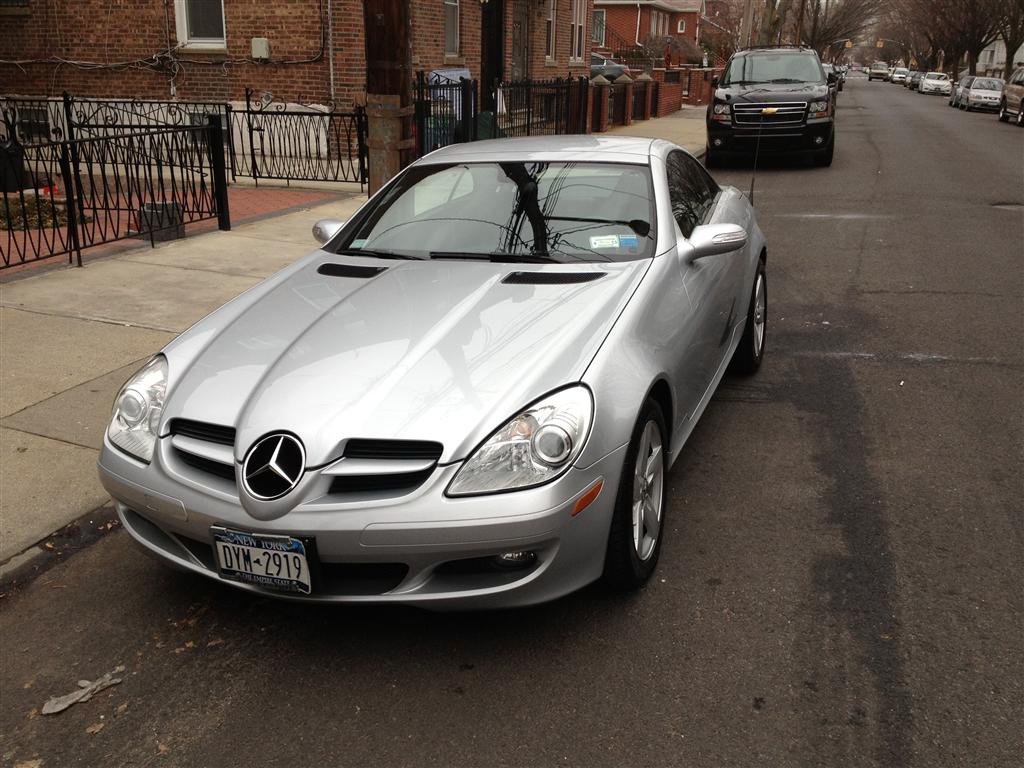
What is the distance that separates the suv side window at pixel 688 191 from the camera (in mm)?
4714

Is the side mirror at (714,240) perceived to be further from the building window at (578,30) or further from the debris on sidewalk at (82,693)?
the building window at (578,30)

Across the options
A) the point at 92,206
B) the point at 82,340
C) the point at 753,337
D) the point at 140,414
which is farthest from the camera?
the point at 92,206

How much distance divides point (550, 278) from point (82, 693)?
2243mm

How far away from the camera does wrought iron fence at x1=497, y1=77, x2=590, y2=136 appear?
18.2 metres

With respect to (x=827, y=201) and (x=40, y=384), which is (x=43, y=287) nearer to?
(x=40, y=384)

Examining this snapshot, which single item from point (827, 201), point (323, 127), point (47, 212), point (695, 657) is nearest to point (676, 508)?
point (695, 657)

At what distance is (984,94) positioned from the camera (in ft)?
133

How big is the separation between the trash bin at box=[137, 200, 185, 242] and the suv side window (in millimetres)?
5984

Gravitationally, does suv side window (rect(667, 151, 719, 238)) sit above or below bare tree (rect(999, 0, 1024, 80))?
below

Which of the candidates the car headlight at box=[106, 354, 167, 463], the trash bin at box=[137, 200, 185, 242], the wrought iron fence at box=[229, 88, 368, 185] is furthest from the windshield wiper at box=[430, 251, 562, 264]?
the wrought iron fence at box=[229, 88, 368, 185]

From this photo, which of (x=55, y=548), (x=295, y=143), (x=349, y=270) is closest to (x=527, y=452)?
(x=349, y=270)

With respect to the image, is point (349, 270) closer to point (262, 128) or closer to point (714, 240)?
point (714, 240)

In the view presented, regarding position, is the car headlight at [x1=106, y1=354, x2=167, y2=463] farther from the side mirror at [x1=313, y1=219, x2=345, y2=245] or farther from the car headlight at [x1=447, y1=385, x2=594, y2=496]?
the side mirror at [x1=313, y1=219, x2=345, y2=245]

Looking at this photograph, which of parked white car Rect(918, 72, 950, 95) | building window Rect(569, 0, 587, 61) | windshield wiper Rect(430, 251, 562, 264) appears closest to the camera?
windshield wiper Rect(430, 251, 562, 264)
